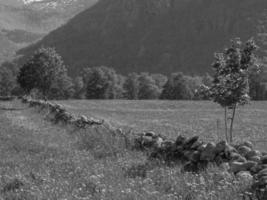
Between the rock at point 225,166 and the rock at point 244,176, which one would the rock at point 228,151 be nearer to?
the rock at point 225,166

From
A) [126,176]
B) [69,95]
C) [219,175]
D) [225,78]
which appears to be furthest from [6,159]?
[69,95]

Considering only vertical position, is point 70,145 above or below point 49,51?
below

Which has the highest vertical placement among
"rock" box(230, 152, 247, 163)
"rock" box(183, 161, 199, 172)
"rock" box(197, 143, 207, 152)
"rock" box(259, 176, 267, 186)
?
"rock" box(197, 143, 207, 152)

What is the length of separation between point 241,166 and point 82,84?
143 m

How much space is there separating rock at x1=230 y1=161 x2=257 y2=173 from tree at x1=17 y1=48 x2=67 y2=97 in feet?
245

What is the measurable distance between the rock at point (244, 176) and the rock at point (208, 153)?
191cm

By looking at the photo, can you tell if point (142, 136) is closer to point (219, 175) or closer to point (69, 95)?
point (219, 175)

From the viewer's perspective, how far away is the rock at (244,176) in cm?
880

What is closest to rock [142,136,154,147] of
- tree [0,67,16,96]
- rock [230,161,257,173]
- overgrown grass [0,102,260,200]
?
overgrown grass [0,102,260,200]

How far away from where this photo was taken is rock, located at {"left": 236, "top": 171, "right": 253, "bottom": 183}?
8.80 metres

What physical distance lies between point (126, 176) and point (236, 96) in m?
11.0

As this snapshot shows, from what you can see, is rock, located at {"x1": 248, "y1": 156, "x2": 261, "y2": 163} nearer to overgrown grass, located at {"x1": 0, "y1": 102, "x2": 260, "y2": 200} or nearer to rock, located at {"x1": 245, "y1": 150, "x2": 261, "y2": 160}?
rock, located at {"x1": 245, "y1": 150, "x2": 261, "y2": 160}

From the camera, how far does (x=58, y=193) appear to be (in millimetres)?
9492

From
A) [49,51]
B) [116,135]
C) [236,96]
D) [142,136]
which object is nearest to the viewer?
[142,136]
